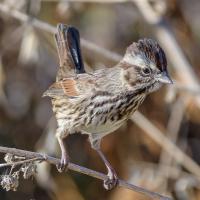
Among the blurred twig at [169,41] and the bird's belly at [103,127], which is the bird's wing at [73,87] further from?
the blurred twig at [169,41]

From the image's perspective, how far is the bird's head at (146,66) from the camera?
154 inches

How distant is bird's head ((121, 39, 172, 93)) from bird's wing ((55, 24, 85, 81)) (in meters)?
0.65

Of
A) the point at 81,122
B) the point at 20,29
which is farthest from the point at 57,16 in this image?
the point at 81,122

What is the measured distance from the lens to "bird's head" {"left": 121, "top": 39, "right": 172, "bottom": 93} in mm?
3912

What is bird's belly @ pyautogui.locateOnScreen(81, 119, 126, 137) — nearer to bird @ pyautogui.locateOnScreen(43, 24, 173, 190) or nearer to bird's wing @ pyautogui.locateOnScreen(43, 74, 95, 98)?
bird @ pyautogui.locateOnScreen(43, 24, 173, 190)

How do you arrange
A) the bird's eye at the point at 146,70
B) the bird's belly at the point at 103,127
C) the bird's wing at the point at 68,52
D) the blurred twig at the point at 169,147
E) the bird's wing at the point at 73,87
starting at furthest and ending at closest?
the blurred twig at the point at 169,147
the bird's wing at the point at 68,52
the bird's wing at the point at 73,87
the bird's belly at the point at 103,127
the bird's eye at the point at 146,70

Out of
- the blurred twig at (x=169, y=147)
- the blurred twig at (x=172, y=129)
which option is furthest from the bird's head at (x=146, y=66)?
the blurred twig at (x=172, y=129)

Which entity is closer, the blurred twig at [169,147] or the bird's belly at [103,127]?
the bird's belly at [103,127]

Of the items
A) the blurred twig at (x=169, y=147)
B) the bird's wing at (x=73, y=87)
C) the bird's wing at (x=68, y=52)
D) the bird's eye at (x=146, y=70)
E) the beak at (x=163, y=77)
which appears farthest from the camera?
the blurred twig at (x=169, y=147)

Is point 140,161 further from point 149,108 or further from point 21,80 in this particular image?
point 21,80

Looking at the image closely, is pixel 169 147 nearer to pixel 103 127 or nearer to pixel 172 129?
pixel 172 129

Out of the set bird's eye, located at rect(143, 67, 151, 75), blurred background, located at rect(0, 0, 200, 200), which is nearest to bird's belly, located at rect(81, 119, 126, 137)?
bird's eye, located at rect(143, 67, 151, 75)

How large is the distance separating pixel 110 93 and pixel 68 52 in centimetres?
73

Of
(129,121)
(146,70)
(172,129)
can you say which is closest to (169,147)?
(172,129)
